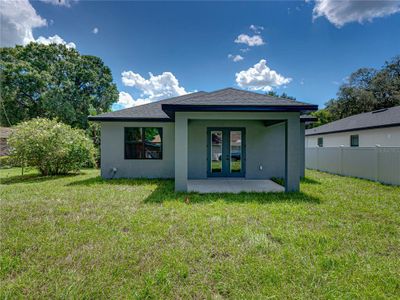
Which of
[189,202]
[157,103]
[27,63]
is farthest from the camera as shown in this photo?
[27,63]

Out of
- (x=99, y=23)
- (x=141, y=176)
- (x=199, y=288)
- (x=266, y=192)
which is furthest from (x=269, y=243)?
(x=99, y=23)

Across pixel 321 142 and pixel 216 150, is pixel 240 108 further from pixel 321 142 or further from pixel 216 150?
pixel 321 142

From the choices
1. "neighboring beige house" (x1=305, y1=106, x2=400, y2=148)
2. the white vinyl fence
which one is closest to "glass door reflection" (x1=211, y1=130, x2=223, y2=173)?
the white vinyl fence

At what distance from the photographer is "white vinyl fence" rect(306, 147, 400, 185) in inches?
339

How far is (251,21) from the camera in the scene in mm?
12852

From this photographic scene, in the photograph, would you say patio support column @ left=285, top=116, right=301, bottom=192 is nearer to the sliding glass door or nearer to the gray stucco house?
the gray stucco house

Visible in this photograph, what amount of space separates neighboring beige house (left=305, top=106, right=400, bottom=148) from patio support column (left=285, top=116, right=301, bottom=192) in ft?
28.3

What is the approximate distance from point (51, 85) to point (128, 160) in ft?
60.6

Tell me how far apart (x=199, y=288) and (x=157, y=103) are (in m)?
10.6

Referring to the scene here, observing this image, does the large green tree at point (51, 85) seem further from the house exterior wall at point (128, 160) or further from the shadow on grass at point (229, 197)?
the shadow on grass at point (229, 197)

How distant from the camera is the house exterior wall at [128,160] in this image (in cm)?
1000

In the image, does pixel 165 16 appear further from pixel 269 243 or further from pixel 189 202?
pixel 269 243

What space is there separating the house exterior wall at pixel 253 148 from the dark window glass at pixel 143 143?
1599 mm

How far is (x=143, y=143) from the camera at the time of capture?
10.2 metres
